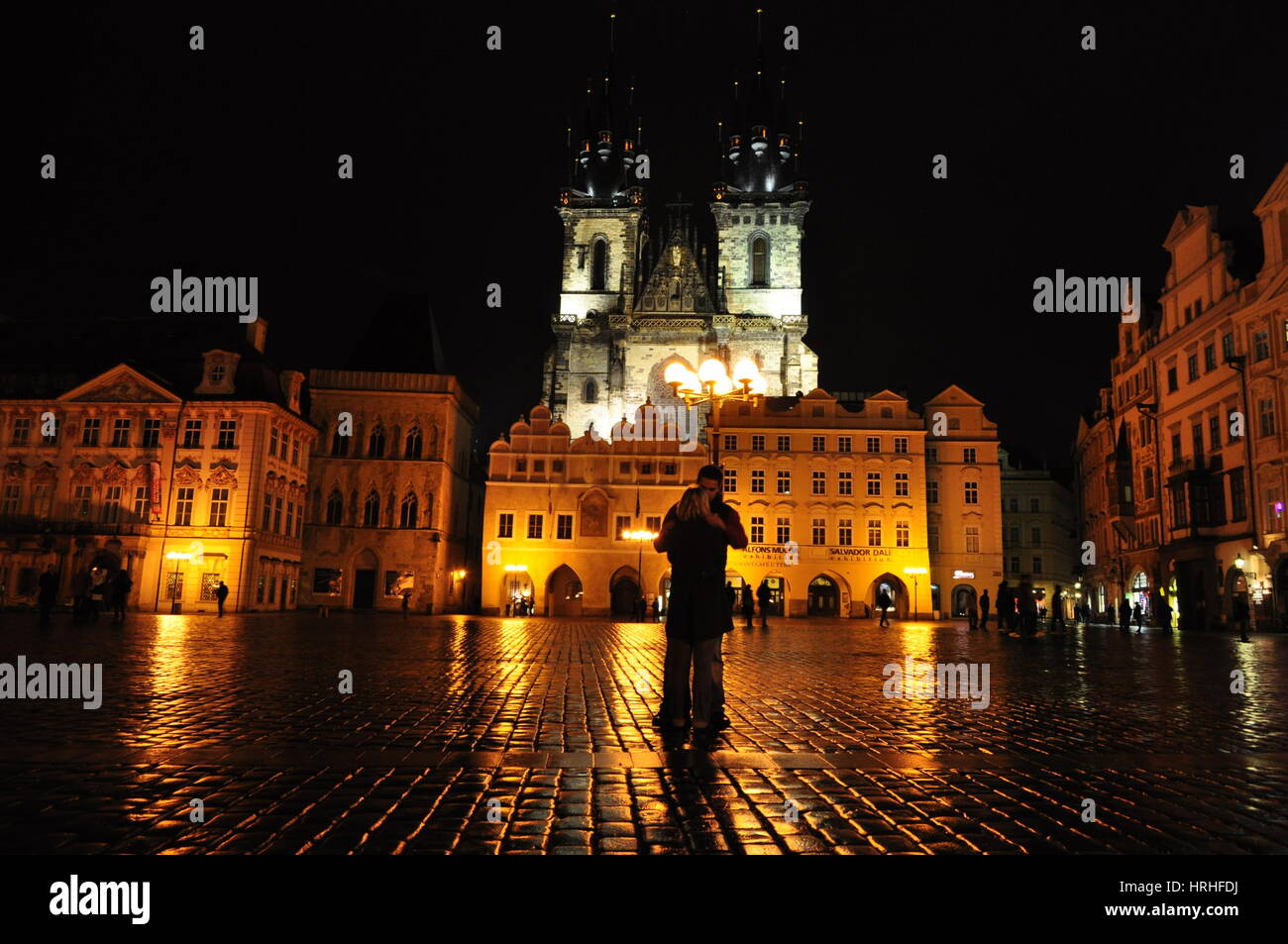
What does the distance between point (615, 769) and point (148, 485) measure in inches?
1783

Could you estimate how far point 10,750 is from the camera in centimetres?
569

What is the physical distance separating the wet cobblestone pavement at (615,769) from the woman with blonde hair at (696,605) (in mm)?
Answer: 455

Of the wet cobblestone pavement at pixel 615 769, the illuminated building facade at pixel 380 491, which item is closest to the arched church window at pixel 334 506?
the illuminated building facade at pixel 380 491

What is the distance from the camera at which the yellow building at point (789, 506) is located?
5322cm

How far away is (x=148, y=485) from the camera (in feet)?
146

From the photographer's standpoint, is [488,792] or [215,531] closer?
[488,792]

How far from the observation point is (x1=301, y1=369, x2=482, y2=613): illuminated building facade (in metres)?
52.3

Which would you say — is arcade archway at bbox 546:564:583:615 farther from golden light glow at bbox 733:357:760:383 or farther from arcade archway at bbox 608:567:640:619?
golden light glow at bbox 733:357:760:383

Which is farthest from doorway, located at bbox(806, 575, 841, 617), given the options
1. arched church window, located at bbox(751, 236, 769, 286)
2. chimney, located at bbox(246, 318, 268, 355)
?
chimney, located at bbox(246, 318, 268, 355)

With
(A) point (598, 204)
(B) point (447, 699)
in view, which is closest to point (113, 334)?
(A) point (598, 204)

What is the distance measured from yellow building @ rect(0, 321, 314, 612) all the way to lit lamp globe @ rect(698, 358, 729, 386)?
3347 centimetres
